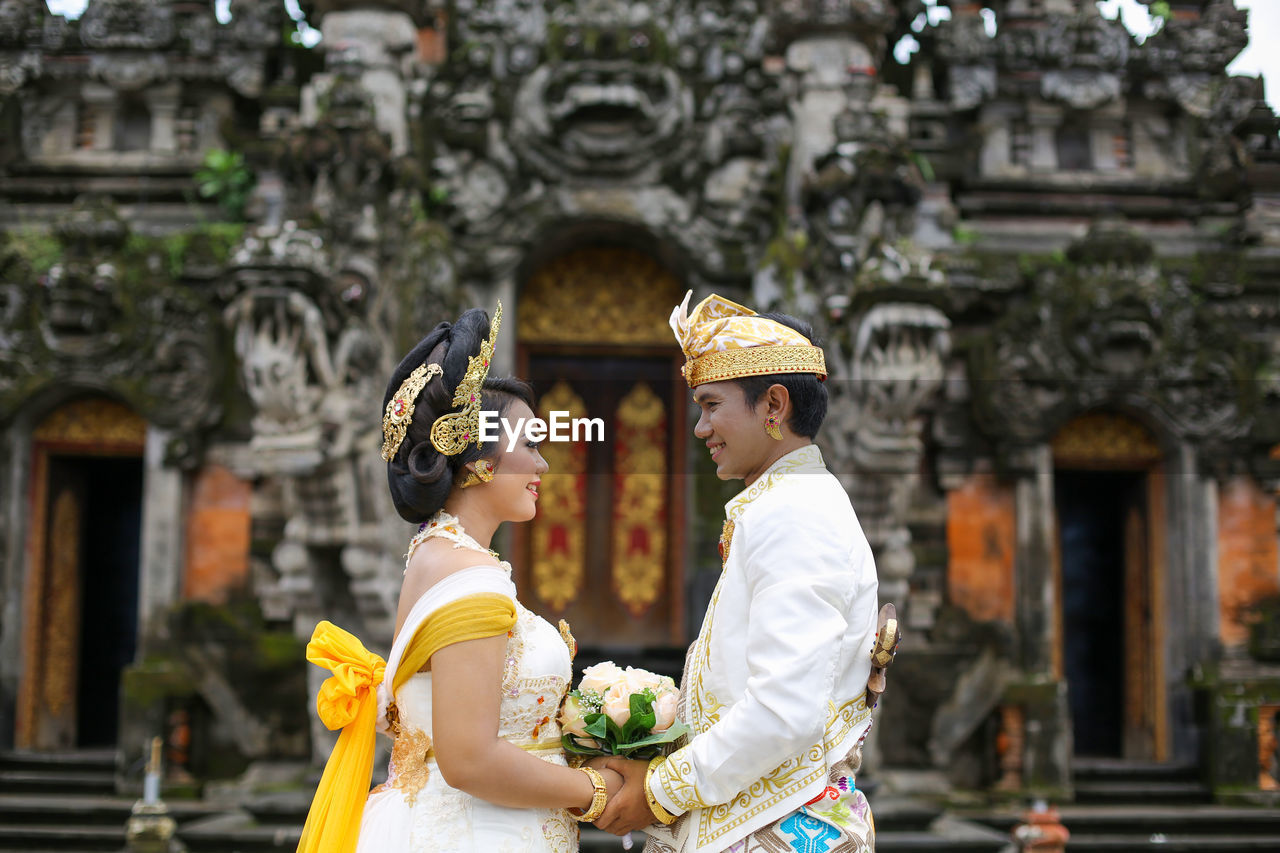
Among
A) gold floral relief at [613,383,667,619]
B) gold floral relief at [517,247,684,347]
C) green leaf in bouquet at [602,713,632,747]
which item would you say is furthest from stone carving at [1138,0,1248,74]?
green leaf in bouquet at [602,713,632,747]

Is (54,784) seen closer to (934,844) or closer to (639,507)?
(639,507)

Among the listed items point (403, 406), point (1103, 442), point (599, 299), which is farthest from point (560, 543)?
point (403, 406)

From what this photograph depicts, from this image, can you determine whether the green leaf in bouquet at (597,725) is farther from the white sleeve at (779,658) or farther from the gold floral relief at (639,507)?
the gold floral relief at (639,507)

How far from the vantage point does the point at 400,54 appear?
28.5 feet

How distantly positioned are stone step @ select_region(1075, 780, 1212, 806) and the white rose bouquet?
6.94 m

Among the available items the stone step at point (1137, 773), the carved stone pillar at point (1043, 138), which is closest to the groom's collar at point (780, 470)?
the stone step at point (1137, 773)

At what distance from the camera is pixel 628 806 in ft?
8.57

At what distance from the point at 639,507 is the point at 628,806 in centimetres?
663

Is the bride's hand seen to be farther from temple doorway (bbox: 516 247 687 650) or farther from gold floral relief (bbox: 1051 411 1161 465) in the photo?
gold floral relief (bbox: 1051 411 1161 465)

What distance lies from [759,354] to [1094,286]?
7.11 meters

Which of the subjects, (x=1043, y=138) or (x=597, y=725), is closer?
(x=597, y=725)

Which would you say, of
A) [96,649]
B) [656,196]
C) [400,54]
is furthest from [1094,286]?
[96,649]

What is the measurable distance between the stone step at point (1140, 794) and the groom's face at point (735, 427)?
7.11 metres

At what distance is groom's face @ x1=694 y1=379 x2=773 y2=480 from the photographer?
2.64 meters
